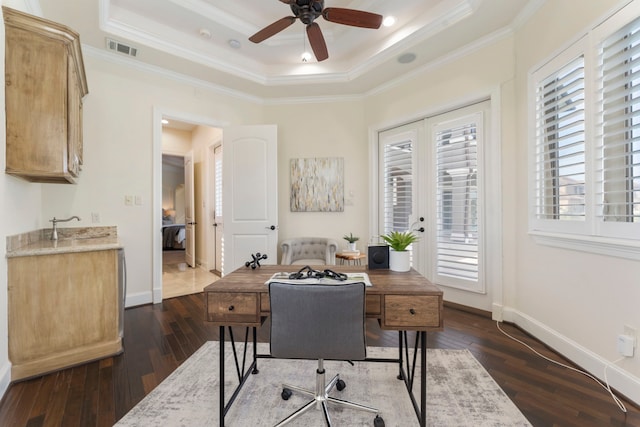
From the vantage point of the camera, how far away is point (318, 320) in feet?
4.04

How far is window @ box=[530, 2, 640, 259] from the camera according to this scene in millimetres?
1759

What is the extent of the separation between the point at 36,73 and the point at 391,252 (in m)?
2.76

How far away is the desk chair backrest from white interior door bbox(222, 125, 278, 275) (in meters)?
2.76

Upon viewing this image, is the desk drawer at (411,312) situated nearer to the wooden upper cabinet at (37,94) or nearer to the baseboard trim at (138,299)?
the wooden upper cabinet at (37,94)

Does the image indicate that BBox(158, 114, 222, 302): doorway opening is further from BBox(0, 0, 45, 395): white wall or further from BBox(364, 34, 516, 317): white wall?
BBox(364, 34, 516, 317): white wall

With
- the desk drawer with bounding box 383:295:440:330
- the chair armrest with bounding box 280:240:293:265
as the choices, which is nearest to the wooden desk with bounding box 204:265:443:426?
the desk drawer with bounding box 383:295:440:330

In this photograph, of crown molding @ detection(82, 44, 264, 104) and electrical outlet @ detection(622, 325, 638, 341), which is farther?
crown molding @ detection(82, 44, 264, 104)

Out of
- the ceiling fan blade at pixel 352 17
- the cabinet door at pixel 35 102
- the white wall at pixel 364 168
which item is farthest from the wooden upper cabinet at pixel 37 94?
the ceiling fan blade at pixel 352 17

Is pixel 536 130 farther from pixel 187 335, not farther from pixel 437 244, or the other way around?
pixel 187 335

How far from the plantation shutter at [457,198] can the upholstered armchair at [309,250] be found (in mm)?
1390

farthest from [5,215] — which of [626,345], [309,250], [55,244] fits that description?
[626,345]

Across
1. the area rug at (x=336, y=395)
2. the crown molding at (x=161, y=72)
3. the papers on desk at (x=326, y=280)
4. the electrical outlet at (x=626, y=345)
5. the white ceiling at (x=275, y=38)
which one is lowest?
the area rug at (x=336, y=395)

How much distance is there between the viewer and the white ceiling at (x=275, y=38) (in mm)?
2701

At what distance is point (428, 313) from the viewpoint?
1.36 meters
